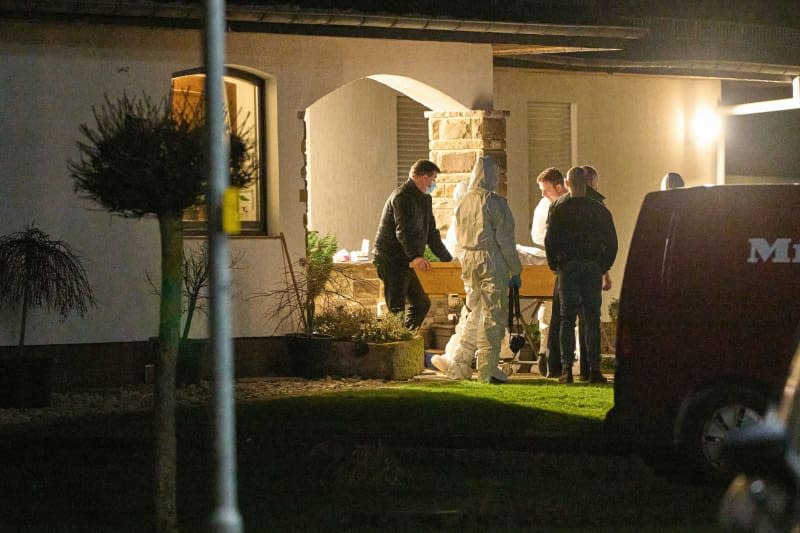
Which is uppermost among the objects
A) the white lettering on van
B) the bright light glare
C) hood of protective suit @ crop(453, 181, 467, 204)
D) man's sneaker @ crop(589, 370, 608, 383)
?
the bright light glare

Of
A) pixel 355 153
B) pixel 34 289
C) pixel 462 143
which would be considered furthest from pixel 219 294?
pixel 355 153

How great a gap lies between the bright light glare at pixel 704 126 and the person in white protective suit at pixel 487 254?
7933 millimetres

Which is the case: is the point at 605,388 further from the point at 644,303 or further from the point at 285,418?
the point at 644,303

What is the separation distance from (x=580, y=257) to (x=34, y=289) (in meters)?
4.95

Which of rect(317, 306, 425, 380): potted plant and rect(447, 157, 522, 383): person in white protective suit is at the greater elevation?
rect(447, 157, 522, 383): person in white protective suit

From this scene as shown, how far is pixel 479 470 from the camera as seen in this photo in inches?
452

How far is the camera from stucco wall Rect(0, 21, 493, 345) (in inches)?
617

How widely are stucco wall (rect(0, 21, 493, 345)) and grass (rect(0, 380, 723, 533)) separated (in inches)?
90.8

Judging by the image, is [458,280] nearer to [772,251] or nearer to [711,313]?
[711,313]

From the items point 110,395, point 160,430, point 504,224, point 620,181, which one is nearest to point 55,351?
point 110,395

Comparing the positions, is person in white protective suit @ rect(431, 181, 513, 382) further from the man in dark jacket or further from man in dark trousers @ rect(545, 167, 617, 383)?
man in dark trousers @ rect(545, 167, 617, 383)

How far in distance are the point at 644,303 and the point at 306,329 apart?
659cm

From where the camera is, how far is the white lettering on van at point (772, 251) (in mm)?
10531

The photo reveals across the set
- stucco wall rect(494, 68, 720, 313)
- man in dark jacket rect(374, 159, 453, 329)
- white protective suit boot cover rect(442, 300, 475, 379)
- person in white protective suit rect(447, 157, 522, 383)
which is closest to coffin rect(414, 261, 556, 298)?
man in dark jacket rect(374, 159, 453, 329)
